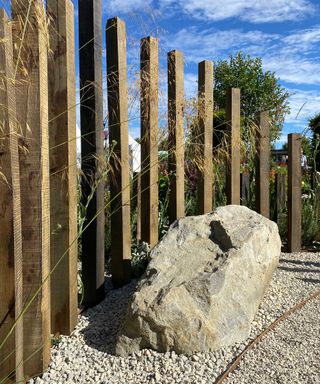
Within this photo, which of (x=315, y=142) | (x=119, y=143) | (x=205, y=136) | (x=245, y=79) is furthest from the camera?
(x=245, y=79)

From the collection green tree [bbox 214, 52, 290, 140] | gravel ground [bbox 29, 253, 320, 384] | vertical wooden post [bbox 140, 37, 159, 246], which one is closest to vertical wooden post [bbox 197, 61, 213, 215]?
vertical wooden post [bbox 140, 37, 159, 246]

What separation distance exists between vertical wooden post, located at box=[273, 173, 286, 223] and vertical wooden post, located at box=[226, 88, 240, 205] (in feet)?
3.25

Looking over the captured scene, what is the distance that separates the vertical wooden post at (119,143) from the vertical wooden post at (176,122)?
1.47 feet

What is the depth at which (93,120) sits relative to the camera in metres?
2.92

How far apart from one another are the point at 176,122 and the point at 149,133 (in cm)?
25

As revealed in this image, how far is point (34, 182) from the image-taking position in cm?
216

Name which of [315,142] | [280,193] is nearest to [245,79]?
[315,142]

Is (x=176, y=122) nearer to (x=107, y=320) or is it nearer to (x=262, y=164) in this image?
(x=262, y=164)

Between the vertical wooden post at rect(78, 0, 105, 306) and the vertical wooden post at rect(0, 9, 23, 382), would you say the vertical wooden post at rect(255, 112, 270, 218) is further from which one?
the vertical wooden post at rect(0, 9, 23, 382)

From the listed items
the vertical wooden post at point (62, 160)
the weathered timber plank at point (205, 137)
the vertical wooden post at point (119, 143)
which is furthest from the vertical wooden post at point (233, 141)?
the vertical wooden post at point (62, 160)

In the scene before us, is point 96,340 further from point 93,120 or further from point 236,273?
point 93,120

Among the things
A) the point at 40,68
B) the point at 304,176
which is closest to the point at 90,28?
the point at 40,68

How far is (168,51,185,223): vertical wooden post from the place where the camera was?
355 cm

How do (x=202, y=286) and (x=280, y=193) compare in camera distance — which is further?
(x=280, y=193)
